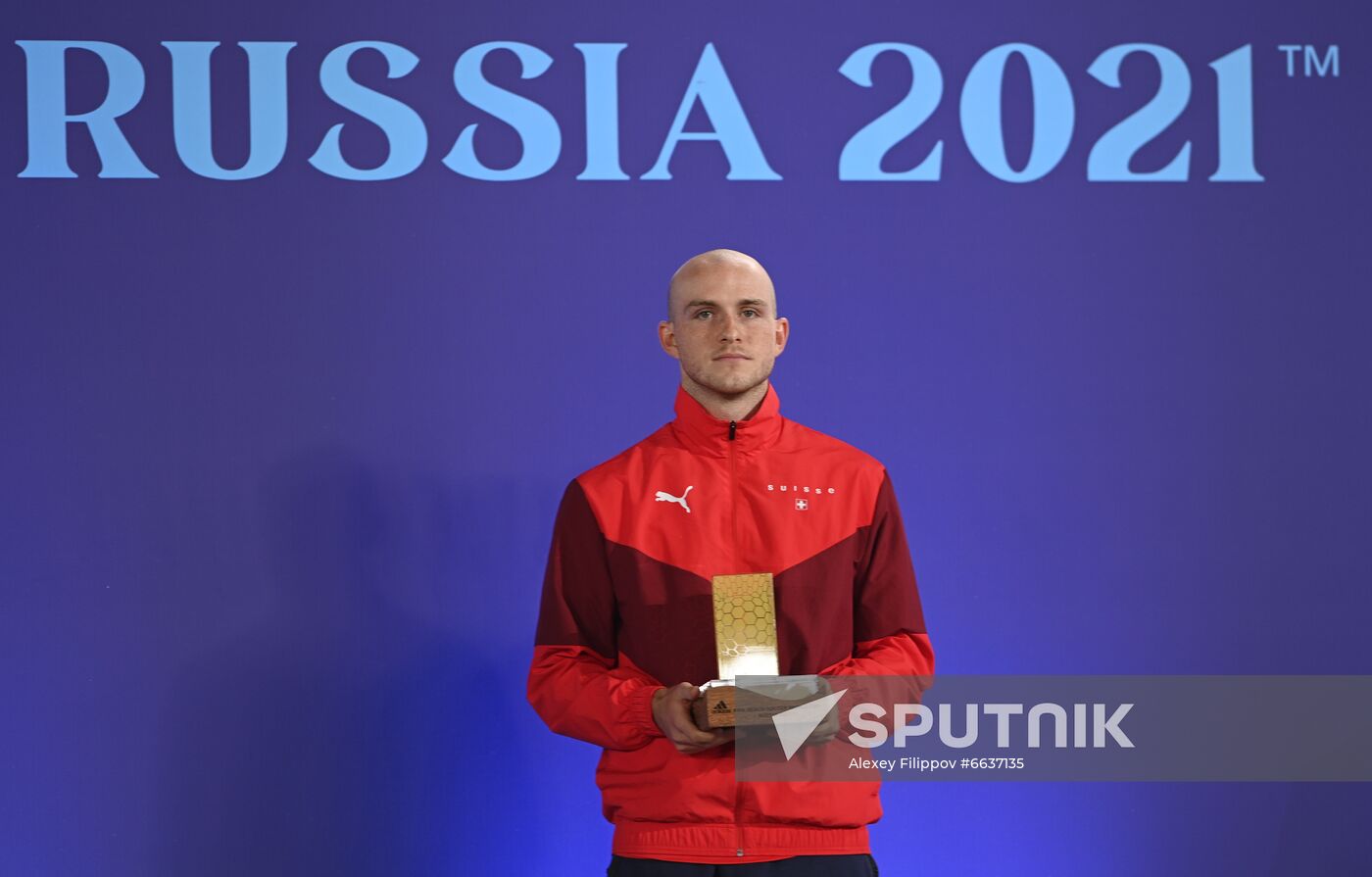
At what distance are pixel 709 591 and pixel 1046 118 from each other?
A: 165 cm

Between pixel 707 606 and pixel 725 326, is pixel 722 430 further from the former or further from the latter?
pixel 707 606

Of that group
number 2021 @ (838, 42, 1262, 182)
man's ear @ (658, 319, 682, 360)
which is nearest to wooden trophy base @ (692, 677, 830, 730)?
man's ear @ (658, 319, 682, 360)

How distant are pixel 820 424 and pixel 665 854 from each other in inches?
53.3

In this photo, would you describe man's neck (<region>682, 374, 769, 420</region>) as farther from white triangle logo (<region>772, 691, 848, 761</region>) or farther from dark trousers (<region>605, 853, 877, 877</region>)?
dark trousers (<region>605, 853, 877, 877</region>)

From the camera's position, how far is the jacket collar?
2375 millimetres

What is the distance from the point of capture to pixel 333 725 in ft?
10.7

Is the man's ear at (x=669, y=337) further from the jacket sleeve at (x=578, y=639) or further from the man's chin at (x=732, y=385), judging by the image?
the jacket sleeve at (x=578, y=639)

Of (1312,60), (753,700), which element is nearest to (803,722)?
(753,700)

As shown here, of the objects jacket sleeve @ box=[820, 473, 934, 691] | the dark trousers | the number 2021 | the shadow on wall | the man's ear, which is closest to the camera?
the dark trousers

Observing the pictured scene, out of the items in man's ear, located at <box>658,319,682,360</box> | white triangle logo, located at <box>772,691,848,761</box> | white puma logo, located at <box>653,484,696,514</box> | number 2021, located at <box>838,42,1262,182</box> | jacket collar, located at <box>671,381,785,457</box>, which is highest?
number 2021, located at <box>838,42,1262,182</box>

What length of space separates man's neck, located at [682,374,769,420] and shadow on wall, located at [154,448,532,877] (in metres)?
1.05

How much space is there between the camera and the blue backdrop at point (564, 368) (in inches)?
127

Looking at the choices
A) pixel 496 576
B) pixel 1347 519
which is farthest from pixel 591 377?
pixel 1347 519

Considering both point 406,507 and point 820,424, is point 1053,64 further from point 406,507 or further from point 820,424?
point 406,507
